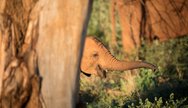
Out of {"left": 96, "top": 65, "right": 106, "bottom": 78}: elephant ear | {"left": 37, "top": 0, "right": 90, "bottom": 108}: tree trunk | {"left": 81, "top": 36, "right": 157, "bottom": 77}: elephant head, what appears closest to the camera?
{"left": 37, "top": 0, "right": 90, "bottom": 108}: tree trunk

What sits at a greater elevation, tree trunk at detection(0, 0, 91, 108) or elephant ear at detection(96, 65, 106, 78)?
tree trunk at detection(0, 0, 91, 108)

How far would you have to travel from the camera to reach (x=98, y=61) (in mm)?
8484

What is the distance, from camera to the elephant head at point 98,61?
8281 millimetres

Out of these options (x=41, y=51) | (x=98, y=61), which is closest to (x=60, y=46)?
(x=41, y=51)

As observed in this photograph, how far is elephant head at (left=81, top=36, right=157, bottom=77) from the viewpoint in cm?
828

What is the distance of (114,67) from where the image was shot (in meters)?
8.30

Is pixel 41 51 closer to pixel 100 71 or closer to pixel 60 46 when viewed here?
pixel 60 46

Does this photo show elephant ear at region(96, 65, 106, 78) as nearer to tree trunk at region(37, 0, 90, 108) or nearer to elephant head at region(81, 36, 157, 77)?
elephant head at region(81, 36, 157, 77)

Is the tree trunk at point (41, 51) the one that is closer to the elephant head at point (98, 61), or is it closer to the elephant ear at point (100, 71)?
the elephant head at point (98, 61)

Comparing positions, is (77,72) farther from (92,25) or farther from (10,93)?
(92,25)

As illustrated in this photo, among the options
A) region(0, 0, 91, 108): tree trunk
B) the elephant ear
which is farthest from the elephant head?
region(0, 0, 91, 108): tree trunk

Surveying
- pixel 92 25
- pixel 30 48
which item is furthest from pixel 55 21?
pixel 92 25

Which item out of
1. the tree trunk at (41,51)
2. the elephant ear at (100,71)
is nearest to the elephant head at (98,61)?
the elephant ear at (100,71)

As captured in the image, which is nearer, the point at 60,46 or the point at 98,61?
the point at 60,46
